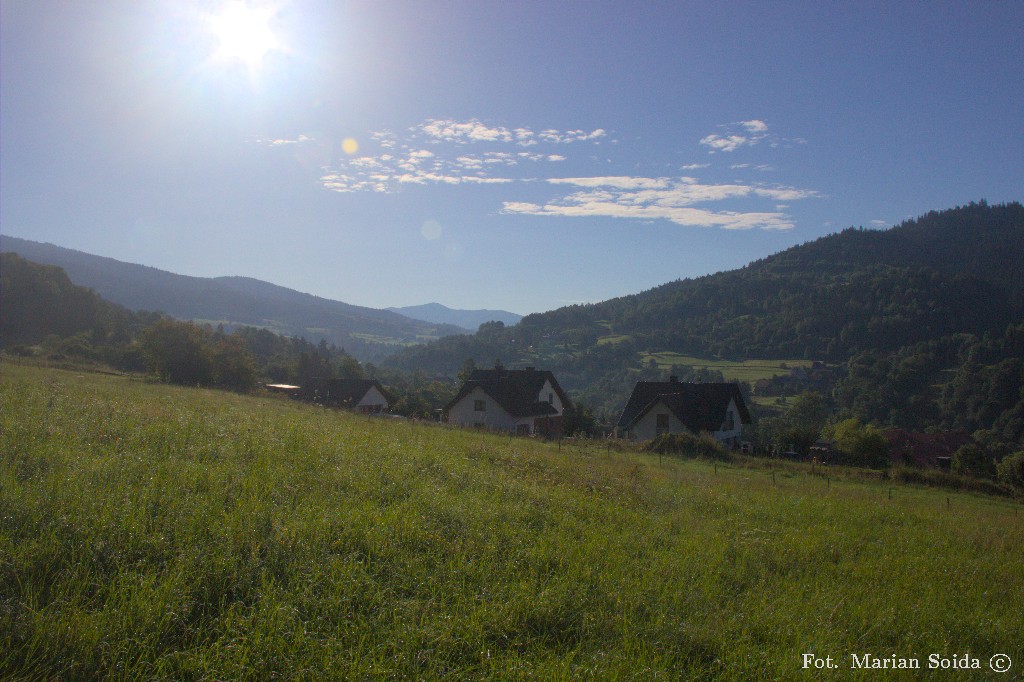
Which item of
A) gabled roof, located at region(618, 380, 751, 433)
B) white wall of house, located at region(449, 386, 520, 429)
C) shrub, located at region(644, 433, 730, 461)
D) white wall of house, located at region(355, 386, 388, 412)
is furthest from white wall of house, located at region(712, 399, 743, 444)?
white wall of house, located at region(355, 386, 388, 412)

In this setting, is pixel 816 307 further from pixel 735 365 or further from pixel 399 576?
pixel 399 576

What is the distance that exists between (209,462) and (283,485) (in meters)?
1.27

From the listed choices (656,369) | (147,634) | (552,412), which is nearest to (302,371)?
(552,412)

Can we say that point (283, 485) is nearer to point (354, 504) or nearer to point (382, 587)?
point (354, 504)

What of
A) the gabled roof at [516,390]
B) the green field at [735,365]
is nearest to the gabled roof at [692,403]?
the gabled roof at [516,390]

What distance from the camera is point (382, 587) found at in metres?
4.91

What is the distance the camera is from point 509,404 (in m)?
41.6

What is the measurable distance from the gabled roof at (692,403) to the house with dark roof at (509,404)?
19.4 feet

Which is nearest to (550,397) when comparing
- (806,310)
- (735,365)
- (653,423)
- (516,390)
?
(516,390)

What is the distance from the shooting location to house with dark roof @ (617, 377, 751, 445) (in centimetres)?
3928

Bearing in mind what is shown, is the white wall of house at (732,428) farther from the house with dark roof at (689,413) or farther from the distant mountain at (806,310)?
the distant mountain at (806,310)

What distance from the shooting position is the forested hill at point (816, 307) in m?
103

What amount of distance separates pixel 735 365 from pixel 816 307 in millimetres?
26543

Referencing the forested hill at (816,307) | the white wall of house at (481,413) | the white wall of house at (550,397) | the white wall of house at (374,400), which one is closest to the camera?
the white wall of house at (481,413)
